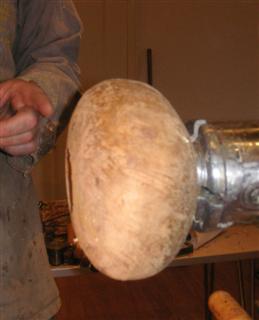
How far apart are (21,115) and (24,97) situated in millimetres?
52

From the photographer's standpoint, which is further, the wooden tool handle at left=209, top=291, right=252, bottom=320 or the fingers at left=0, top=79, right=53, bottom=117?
the wooden tool handle at left=209, top=291, right=252, bottom=320

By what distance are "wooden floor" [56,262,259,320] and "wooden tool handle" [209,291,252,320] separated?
113 centimetres

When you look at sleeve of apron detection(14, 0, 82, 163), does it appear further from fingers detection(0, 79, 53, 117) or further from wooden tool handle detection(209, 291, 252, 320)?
wooden tool handle detection(209, 291, 252, 320)

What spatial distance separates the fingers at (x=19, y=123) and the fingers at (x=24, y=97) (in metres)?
0.01

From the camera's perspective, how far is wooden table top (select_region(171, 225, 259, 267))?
1107 mm

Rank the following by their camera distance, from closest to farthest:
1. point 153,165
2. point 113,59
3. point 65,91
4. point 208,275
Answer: point 153,165, point 65,91, point 208,275, point 113,59

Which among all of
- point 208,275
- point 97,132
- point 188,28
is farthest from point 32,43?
point 188,28

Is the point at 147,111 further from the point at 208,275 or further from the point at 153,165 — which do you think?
the point at 208,275

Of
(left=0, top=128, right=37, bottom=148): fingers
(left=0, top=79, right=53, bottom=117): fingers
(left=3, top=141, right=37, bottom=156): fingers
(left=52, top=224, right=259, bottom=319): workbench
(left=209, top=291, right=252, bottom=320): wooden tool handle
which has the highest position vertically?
(left=0, top=79, right=53, bottom=117): fingers

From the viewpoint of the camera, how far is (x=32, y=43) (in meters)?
0.74

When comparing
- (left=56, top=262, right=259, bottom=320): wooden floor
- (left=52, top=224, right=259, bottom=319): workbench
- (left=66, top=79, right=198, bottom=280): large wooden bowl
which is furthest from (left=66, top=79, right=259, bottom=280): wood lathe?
(left=56, top=262, right=259, bottom=320): wooden floor

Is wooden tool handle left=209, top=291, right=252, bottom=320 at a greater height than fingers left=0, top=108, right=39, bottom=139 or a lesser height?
lesser

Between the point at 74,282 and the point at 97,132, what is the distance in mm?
1902

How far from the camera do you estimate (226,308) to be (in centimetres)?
61
